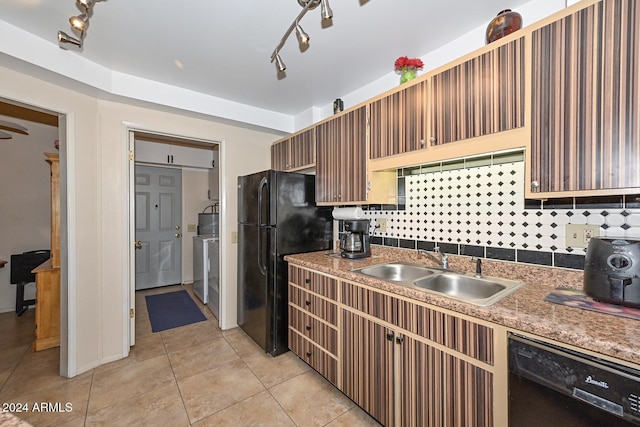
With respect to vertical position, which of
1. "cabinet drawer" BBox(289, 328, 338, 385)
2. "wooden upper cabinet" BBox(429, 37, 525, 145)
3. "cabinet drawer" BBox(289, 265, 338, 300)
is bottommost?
"cabinet drawer" BBox(289, 328, 338, 385)

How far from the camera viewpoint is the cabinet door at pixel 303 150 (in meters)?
2.62

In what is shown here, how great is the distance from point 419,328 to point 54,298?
3.38 m

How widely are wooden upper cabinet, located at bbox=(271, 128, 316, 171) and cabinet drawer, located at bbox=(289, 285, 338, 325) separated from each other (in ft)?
4.10

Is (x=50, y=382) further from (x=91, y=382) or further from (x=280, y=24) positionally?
(x=280, y=24)

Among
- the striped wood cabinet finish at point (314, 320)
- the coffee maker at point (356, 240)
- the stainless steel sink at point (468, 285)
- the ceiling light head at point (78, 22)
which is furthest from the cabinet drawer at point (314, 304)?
the ceiling light head at point (78, 22)

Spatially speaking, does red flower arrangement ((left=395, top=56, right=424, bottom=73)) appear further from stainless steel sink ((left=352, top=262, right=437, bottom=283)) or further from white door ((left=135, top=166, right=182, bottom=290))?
white door ((left=135, top=166, right=182, bottom=290))

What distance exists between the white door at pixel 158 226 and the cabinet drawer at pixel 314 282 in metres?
3.38

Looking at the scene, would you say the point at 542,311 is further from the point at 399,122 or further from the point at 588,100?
the point at 399,122

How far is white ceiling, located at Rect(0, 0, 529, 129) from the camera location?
152 centimetres

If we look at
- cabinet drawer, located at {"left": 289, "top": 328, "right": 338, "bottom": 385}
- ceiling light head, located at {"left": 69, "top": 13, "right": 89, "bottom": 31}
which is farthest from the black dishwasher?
ceiling light head, located at {"left": 69, "top": 13, "right": 89, "bottom": 31}

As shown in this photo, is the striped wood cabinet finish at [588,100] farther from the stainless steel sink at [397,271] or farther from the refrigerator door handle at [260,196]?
the refrigerator door handle at [260,196]

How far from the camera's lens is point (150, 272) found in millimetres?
4492

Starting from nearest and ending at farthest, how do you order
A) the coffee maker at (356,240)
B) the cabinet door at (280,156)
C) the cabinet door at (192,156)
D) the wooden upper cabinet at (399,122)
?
the wooden upper cabinet at (399,122)
the coffee maker at (356,240)
the cabinet door at (280,156)
the cabinet door at (192,156)

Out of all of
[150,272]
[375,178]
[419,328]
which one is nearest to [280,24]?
[375,178]
